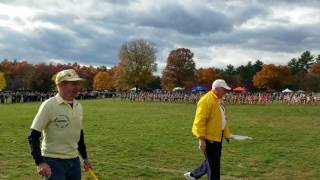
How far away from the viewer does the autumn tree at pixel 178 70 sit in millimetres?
108000

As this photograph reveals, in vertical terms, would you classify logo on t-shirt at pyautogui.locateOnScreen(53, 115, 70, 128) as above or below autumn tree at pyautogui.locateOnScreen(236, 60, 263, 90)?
below

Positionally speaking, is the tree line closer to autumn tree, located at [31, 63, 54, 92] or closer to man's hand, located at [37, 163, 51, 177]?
autumn tree, located at [31, 63, 54, 92]

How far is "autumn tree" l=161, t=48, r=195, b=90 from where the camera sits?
108000 mm

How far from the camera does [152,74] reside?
95.9m

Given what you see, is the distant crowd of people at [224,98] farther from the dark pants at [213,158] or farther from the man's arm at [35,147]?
the man's arm at [35,147]

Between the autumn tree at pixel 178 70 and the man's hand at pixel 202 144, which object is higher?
the autumn tree at pixel 178 70

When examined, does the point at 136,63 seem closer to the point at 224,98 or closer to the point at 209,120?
the point at 224,98

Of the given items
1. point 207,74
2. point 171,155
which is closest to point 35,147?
point 171,155

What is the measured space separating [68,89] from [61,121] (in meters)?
0.35

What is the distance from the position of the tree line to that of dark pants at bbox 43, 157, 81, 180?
62.6 meters

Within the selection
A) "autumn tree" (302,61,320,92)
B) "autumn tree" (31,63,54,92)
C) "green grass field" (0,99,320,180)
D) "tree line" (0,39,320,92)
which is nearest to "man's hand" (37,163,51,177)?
"green grass field" (0,99,320,180)

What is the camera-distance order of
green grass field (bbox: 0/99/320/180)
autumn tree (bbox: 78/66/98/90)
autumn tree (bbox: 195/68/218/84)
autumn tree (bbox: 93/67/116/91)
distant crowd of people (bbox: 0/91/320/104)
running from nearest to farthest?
green grass field (bbox: 0/99/320/180) < distant crowd of people (bbox: 0/91/320/104) < autumn tree (bbox: 93/67/116/91) < autumn tree (bbox: 195/68/218/84) < autumn tree (bbox: 78/66/98/90)

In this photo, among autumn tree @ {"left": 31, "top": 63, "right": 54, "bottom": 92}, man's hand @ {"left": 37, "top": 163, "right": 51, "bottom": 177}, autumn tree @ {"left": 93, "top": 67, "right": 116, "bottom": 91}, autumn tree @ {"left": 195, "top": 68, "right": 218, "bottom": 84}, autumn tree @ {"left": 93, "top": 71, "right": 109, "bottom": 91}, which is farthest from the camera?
autumn tree @ {"left": 195, "top": 68, "right": 218, "bottom": 84}

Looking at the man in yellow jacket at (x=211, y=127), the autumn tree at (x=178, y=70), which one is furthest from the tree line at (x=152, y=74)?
the man in yellow jacket at (x=211, y=127)
